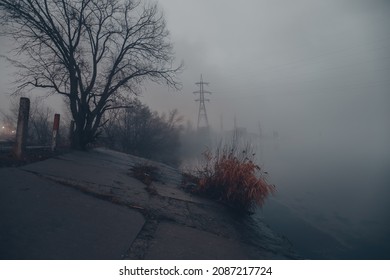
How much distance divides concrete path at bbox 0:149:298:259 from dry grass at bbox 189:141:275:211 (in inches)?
21.7

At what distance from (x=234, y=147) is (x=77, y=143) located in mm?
7479

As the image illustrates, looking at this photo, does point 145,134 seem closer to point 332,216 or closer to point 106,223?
point 332,216

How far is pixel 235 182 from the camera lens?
6223 millimetres

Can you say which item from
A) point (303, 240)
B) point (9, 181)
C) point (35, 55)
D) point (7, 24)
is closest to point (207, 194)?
point (9, 181)

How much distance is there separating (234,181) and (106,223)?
3.60m

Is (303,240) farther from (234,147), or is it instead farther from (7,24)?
(7,24)

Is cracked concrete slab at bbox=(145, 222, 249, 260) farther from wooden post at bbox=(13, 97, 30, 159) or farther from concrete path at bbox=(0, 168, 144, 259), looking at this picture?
wooden post at bbox=(13, 97, 30, 159)

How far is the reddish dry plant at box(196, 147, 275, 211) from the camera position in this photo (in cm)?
600

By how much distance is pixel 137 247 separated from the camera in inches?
119

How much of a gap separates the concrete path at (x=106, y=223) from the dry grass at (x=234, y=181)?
0.55 meters

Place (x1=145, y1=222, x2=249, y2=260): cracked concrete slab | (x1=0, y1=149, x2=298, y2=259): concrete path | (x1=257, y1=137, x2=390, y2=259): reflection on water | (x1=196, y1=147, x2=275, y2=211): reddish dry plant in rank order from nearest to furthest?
1. (x1=0, y1=149, x2=298, y2=259): concrete path
2. (x1=145, y1=222, x2=249, y2=260): cracked concrete slab
3. (x1=196, y1=147, x2=275, y2=211): reddish dry plant
4. (x1=257, y1=137, x2=390, y2=259): reflection on water

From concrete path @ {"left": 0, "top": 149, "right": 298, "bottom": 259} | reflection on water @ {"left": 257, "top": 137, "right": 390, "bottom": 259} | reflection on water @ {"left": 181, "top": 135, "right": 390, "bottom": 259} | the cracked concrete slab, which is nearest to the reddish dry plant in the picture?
concrete path @ {"left": 0, "top": 149, "right": 298, "bottom": 259}

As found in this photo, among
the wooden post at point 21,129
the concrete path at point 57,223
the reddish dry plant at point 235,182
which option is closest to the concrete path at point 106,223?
the concrete path at point 57,223

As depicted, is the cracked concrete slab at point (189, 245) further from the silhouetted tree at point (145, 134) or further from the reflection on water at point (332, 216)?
the silhouetted tree at point (145, 134)
